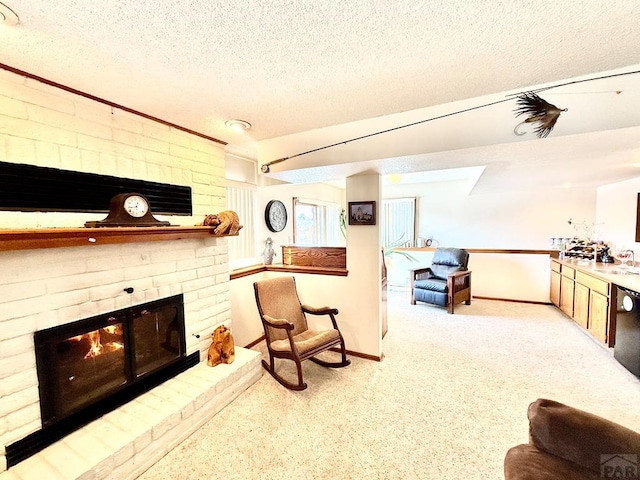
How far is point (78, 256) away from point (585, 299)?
16.9ft

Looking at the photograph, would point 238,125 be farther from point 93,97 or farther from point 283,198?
point 283,198

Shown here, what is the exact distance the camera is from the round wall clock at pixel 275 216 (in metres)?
3.70

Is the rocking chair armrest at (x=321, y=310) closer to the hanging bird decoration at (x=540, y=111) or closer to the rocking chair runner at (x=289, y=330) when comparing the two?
the rocking chair runner at (x=289, y=330)

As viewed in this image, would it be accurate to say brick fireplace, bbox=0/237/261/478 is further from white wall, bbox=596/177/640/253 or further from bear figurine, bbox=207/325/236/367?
white wall, bbox=596/177/640/253

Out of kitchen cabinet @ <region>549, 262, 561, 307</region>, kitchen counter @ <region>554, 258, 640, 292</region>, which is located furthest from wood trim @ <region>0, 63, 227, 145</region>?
kitchen cabinet @ <region>549, 262, 561, 307</region>

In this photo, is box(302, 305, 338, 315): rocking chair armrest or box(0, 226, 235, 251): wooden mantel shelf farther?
box(302, 305, 338, 315): rocking chair armrest

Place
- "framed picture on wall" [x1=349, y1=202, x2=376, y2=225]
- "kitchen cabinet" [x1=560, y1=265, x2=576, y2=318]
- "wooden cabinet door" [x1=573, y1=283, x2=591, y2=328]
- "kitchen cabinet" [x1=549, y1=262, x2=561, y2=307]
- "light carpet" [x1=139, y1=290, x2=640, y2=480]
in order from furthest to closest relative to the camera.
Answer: "kitchen cabinet" [x1=549, y1=262, x2=561, y2=307] < "kitchen cabinet" [x1=560, y1=265, x2=576, y2=318] < "wooden cabinet door" [x1=573, y1=283, x2=591, y2=328] < "framed picture on wall" [x1=349, y1=202, x2=376, y2=225] < "light carpet" [x1=139, y1=290, x2=640, y2=480]

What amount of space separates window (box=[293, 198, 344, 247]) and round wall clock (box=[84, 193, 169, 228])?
2.74 meters

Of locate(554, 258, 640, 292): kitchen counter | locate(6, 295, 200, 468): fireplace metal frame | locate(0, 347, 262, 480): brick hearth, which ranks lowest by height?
locate(0, 347, 262, 480): brick hearth

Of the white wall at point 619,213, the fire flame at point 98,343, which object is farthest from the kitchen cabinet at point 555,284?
the fire flame at point 98,343

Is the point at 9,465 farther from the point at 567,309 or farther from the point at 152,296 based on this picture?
the point at 567,309

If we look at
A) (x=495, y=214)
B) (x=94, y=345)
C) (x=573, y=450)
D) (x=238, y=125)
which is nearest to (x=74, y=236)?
(x=94, y=345)

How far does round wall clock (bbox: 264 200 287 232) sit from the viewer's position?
12.1 feet

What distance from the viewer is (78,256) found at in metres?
1.53
